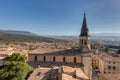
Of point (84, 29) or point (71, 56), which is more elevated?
point (84, 29)

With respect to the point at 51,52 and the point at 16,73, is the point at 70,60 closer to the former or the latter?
the point at 51,52

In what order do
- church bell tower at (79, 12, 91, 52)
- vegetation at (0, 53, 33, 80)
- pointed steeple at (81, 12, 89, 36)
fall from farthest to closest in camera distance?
pointed steeple at (81, 12, 89, 36)
church bell tower at (79, 12, 91, 52)
vegetation at (0, 53, 33, 80)

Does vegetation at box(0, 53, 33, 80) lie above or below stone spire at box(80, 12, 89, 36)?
below

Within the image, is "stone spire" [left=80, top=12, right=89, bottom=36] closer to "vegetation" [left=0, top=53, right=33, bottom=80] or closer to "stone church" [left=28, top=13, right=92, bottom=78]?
"stone church" [left=28, top=13, right=92, bottom=78]

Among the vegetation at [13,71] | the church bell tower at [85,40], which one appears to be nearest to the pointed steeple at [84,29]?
the church bell tower at [85,40]

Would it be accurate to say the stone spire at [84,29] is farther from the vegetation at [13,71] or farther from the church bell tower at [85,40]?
the vegetation at [13,71]

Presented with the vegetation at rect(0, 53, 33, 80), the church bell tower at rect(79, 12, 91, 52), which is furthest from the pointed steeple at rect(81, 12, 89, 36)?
the vegetation at rect(0, 53, 33, 80)

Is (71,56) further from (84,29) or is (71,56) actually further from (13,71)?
(13,71)

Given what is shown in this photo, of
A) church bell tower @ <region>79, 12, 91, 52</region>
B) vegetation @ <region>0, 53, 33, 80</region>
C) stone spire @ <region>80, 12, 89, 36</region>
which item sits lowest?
vegetation @ <region>0, 53, 33, 80</region>

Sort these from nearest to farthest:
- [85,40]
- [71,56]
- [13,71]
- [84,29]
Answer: [13,71], [85,40], [71,56], [84,29]

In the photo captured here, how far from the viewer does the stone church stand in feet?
152


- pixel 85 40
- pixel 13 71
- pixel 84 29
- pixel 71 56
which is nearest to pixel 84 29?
pixel 84 29

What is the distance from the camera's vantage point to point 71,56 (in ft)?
156

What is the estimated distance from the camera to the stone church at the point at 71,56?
46406mm
